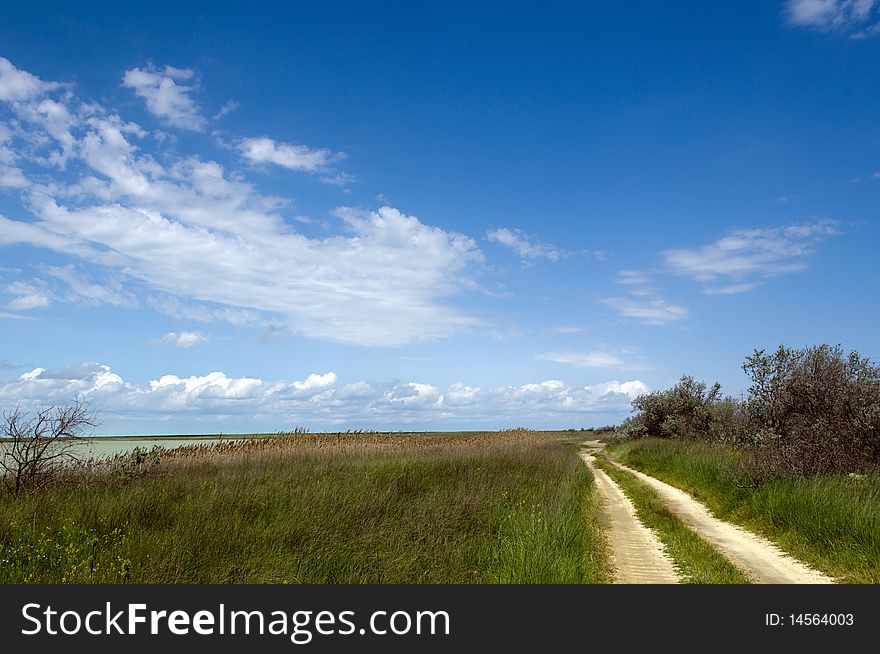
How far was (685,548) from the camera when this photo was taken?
11.7m

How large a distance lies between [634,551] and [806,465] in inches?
272

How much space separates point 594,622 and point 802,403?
17043 mm

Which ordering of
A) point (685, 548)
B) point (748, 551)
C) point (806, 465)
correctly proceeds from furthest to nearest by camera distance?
1. point (806, 465)
2. point (748, 551)
3. point (685, 548)

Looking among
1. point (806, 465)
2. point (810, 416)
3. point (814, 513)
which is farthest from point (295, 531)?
point (810, 416)

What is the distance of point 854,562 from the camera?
10062 mm

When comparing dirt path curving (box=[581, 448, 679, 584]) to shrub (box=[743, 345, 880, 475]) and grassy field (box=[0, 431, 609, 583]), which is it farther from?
shrub (box=[743, 345, 880, 475])

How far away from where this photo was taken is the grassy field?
28.4ft

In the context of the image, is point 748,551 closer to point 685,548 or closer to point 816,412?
point 685,548

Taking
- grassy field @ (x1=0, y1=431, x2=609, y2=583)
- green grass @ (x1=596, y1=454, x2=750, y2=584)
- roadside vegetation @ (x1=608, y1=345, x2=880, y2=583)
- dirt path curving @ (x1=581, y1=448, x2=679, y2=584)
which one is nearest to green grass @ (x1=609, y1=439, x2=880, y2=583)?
roadside vegetation @ (x1=608, y1=345, x2=880, y2=583)

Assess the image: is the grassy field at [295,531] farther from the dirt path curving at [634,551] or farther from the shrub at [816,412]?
the shrub at [816,412]

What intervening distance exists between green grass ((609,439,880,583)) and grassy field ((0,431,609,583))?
4.02 metres

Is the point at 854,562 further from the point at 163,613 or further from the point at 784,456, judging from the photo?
the point at 163,613

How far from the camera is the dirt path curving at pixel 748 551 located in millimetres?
9883

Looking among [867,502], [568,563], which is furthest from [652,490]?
[568,563]
